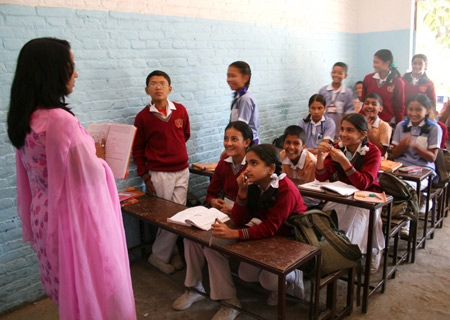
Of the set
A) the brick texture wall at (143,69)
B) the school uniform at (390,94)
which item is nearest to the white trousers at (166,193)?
the brick texture wall at (143,69)

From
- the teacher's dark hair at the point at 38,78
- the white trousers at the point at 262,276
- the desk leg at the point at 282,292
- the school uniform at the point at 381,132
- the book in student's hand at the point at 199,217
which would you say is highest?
the teacher's dark hair at the point at 38,78

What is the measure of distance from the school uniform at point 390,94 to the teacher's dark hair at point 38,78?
428 centimetres

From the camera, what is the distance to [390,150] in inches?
162

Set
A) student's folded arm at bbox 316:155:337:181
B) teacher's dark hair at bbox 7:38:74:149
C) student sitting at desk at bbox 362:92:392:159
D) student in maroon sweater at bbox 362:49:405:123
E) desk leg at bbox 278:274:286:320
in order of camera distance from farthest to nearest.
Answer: student in maroon sweater at bbox 362:49:405:123 → student sitting at desk at bbox 362:92:392:159 → student's folded arm at bbox 316:155:337:181 → desk leg at bbox 278:274:286:320 → teacher's dark hair at bbox 7:38:74:149

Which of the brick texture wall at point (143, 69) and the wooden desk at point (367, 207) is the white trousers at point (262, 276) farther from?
the brick texture wall at point (143, 69)

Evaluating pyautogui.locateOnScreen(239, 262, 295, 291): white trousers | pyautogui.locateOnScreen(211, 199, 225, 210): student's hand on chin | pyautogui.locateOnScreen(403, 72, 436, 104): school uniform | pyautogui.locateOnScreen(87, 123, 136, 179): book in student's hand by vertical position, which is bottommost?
pyautogui.locateOnScreen(239, 262, 295, 291): white trousers

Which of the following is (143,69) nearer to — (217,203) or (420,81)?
(217,203)

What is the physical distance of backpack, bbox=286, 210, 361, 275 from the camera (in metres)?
2.21

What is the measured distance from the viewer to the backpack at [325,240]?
7.25ft

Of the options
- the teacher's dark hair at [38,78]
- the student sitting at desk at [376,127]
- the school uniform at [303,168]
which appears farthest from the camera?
the student sitting at desk at [376,127]

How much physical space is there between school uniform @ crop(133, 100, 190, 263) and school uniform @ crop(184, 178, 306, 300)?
25.1 inches

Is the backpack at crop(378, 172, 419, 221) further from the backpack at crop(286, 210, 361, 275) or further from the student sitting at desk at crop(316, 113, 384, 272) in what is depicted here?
the backpack at crop(286, 210, 361, 275)

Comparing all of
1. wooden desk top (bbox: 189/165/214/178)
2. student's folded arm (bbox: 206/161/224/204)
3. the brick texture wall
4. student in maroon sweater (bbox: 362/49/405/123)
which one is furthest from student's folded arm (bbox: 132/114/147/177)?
student in maroon sweater (bbox: 362/49/405/123)

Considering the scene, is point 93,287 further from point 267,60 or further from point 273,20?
point 273,20
